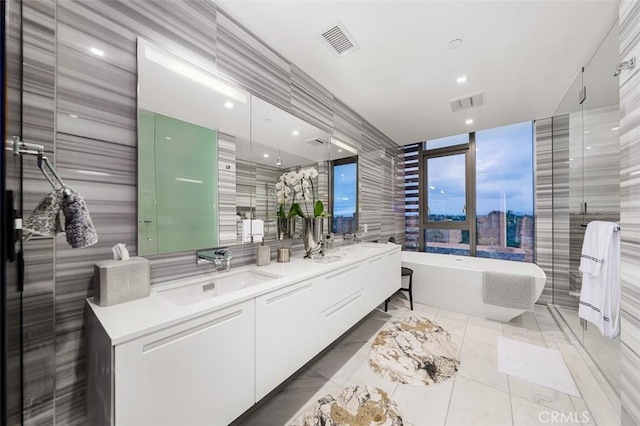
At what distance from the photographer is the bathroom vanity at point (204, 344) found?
83 cm

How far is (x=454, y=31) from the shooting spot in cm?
177

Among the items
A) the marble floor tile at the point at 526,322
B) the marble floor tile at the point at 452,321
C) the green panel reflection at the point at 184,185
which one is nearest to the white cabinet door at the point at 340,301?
the green panel reflection at the point at 184,185

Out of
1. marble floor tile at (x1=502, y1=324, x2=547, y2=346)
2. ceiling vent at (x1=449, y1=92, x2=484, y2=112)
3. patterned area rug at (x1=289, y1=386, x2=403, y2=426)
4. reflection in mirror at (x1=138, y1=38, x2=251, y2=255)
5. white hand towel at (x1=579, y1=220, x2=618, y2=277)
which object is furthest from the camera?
ceiling vent at (x1=449, y1=92, x2=484, y2=112)

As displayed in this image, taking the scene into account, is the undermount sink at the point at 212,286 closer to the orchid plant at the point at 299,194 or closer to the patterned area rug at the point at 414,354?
the orchid plant at the point at 299,194

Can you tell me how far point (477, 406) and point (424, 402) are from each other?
341 mm

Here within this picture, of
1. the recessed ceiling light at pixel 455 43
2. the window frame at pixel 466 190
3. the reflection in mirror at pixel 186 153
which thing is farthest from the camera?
the window frame at pixel 466 190

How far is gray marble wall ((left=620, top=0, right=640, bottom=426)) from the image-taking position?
1.12 meters

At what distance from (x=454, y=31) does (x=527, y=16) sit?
1.50 feet

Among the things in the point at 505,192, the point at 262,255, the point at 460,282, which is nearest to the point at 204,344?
the point at 262,255

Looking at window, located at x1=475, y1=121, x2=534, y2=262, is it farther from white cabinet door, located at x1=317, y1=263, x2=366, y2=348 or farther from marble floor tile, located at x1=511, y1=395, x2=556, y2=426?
white cabinet door, located at x1=317, y1=263, x2=366, y2=348

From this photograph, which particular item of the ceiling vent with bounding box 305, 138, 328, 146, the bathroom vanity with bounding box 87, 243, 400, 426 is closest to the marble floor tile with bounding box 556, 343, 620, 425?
the bathroom vanity with bounding box 87, 243, 400, 426

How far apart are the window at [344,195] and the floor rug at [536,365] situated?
1.90 m

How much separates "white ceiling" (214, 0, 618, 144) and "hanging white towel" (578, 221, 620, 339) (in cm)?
148

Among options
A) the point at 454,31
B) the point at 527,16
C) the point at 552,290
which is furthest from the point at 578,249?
the point at 454,31
